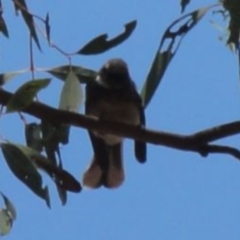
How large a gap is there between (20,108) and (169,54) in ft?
1.06

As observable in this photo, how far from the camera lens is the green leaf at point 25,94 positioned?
4.49 ft

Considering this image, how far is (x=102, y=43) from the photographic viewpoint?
1604mm

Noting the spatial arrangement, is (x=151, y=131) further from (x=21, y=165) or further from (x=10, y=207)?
(x=10, y=207)

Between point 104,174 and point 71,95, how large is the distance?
1.20 m

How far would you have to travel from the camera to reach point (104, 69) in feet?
9.48

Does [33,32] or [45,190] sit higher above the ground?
[33,32]

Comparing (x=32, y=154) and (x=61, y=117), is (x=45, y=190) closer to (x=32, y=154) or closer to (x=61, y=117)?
(x=32, y=154)

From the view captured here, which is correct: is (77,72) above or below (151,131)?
above

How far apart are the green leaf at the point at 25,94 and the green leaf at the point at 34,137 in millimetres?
213

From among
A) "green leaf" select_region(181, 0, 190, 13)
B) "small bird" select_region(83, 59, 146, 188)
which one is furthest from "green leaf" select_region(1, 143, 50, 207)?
"small bird" select_region(83, 59, 146, 188)

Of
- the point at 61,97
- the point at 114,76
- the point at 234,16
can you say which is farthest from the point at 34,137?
the point at 114,76

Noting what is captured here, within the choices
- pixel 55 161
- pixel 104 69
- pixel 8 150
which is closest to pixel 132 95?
pixel 104 69

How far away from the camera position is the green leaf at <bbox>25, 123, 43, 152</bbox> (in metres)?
1.65

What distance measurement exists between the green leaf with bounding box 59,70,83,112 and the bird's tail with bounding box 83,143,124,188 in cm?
111
